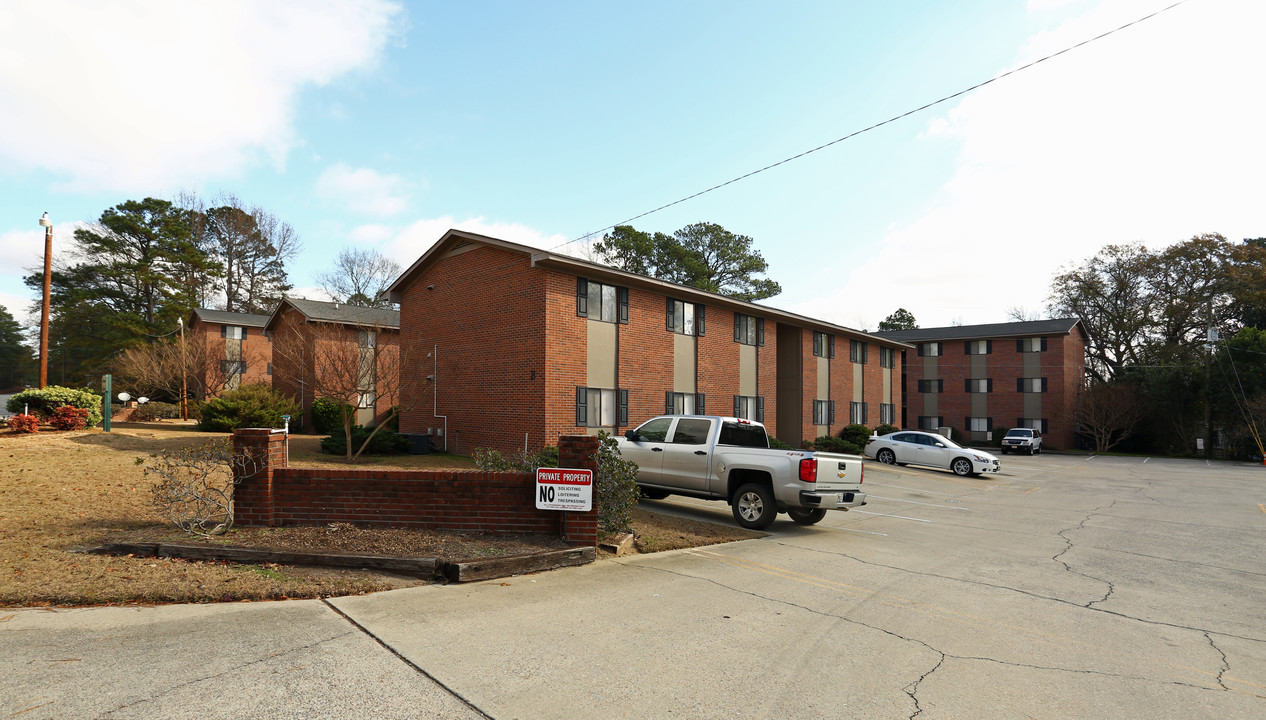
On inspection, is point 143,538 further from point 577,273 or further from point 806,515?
point 577,273

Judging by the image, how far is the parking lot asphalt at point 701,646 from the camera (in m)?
4.27

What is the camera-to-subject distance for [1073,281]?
5828cm

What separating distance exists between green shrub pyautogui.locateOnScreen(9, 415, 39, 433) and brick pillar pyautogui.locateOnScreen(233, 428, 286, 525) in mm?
16382

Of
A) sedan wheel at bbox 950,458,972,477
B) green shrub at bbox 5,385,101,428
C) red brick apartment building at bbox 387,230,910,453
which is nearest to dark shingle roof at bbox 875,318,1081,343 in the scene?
sedan wheel at bbox 950,458,972,477

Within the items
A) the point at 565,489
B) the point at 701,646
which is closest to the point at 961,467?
the point at 565,489

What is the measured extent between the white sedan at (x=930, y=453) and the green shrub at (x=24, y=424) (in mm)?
29839

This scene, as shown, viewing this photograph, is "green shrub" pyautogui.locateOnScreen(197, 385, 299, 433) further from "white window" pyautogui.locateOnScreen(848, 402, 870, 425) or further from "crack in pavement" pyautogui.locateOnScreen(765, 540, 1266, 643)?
"white window" pyautogui.locateOnScreen(848, 402, 870, 425)

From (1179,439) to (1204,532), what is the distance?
43918 mm

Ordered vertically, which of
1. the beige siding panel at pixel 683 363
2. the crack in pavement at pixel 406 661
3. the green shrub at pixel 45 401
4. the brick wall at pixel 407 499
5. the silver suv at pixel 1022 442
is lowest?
the silver suv at pixel 1022 442

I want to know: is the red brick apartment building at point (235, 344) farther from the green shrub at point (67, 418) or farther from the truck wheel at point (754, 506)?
the truck wheel at point (754, 506)

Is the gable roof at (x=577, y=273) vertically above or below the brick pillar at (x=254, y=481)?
above

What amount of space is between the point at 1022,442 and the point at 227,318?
51193 millimetres

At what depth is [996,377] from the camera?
5178 cm

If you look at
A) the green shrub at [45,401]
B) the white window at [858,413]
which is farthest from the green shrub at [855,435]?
the green shrub at [45,401]
